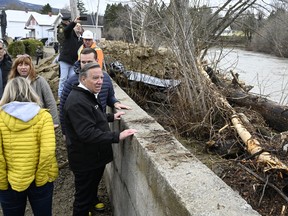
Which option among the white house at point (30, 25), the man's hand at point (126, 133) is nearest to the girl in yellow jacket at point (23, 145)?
the man's hand at point (126, 133)

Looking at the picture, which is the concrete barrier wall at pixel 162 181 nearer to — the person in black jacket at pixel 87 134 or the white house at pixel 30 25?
the person in black jacket at pixel 87 134

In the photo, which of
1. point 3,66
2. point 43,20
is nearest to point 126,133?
point 3,66

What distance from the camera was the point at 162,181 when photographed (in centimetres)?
193

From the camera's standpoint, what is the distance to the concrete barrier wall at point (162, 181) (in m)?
1.65

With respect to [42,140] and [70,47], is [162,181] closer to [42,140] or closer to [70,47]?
[42,140]

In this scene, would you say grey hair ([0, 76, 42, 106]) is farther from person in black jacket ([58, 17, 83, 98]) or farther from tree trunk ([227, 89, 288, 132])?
tree trunk ([227, 89, 288, 132])

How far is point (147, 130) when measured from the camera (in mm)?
2764

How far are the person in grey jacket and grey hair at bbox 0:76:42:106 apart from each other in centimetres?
103

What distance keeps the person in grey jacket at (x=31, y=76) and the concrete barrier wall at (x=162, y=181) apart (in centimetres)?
107

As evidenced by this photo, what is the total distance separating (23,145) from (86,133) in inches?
19.5

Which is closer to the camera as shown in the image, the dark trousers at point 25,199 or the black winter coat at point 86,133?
the black winter coat at point 86,133

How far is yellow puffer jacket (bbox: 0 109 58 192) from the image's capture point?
2482mm

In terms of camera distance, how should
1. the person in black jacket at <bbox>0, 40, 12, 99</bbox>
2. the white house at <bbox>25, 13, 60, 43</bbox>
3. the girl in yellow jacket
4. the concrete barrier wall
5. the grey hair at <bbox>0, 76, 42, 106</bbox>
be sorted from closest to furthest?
the concrete barrier wall < the girl in yellow jacket < the grey hair at <bbox>0, 76, 42, 106</bbox> < the person in black jacket at <bbox>0, 40, 12, 99</bbox> < the white house at <bbox>25, 13, 60, 43</bbox>

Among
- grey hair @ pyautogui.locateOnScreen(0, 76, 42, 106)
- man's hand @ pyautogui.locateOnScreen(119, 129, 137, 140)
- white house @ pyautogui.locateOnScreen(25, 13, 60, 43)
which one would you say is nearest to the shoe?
man's hand @ pyautogui.locateOnScreen(119, 129, 137, 140)
